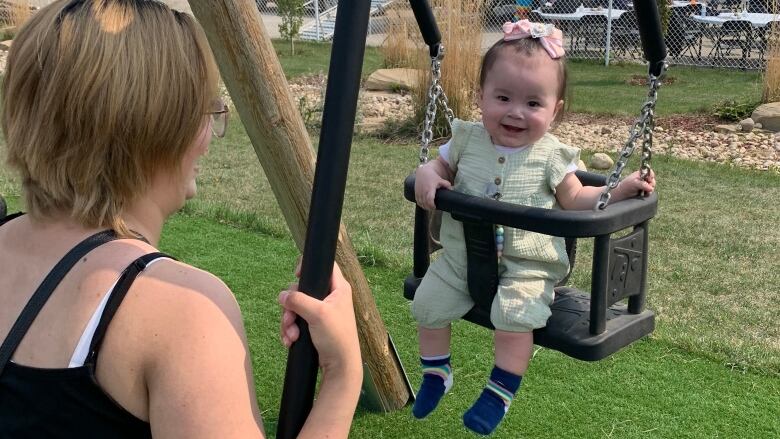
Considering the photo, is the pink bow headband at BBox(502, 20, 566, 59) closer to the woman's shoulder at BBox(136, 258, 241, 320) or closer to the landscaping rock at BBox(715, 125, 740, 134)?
the woman's shoulder at BBox(136, 258, 241, 320)

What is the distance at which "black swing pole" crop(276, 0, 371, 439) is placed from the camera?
1.29 metres

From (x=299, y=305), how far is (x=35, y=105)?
1.82 feet

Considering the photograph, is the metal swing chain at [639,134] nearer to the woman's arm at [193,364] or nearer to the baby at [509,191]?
the baby at [509,191]

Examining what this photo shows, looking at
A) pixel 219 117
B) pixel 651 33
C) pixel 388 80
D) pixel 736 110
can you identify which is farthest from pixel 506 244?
pixel 388 80

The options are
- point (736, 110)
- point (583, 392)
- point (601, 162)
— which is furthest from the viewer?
point (736, 110)

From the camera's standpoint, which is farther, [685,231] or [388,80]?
[388,80]

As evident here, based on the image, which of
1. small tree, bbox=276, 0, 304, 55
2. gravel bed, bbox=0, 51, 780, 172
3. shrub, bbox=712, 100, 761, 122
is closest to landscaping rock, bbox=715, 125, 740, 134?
gravel bed, bbox=0, 51, 780, 172

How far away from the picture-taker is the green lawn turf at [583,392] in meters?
3.44

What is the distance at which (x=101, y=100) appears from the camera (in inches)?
52.7

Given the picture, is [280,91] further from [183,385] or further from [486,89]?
[183,385]

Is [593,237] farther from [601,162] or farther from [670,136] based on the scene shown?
[670,136]

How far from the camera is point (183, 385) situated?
1257 mm

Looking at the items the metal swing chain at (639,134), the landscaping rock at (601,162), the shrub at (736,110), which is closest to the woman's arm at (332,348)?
the metal swing chain at (639,134)

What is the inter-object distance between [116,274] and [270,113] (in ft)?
5.35
